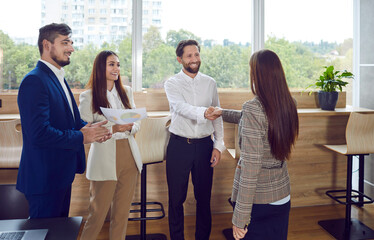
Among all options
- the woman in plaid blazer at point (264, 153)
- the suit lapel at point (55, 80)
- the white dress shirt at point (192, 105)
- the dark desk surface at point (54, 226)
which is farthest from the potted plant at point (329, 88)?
the dark desk surface at point (54, 226)

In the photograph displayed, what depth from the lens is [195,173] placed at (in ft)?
9.15

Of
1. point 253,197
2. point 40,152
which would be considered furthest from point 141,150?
point 253,197

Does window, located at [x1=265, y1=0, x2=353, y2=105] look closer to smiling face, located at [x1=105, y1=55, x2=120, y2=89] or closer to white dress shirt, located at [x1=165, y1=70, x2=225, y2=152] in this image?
white dress shirt, located at [x1=165, y1=70, x2=225, y2=152]

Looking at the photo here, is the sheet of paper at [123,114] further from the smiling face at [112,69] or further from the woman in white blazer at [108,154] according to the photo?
the smiling face at [112,69]

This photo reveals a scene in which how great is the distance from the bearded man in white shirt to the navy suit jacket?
973 millimetres

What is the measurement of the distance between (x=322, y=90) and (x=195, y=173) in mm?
1869

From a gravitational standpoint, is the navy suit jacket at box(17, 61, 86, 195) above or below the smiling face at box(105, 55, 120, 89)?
below

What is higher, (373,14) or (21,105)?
(373,14)

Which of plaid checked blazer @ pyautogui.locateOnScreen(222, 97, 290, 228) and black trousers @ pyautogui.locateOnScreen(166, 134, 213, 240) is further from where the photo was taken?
black trousers @ pyautogui.locateOnScreen(166, 134, 213, 240)

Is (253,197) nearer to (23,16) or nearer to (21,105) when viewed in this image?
(21,105)

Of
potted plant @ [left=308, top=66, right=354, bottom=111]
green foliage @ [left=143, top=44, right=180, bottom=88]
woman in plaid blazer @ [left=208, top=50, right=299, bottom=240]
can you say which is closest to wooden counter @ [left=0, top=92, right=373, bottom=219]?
potted plant @ [left=308, top=66, right=354, bottom=111]

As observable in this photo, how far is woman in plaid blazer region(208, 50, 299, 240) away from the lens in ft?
5.66

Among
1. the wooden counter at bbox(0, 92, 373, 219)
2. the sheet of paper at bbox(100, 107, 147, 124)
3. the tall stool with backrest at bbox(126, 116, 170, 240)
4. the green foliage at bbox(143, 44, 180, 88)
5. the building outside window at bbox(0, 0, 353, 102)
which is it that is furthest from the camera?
the green foliage at bbox(143, 44, 180, 88)

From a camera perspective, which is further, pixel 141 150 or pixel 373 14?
pixel 373 14
